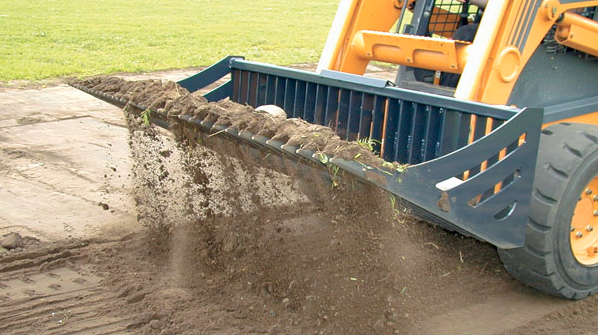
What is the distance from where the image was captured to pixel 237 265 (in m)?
4.25

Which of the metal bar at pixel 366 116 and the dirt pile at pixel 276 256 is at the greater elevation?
the metal bar at pixel 366 116

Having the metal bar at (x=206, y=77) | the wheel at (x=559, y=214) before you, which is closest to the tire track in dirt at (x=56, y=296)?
the metal bar at (x=206, y=77)

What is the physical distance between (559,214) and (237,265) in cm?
194

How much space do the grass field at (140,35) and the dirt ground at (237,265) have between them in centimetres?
581

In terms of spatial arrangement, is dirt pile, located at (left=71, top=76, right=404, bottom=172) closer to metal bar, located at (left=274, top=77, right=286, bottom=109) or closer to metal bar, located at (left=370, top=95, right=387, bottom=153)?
metal bar, located at (left=370, top=95, right=387, bottom=153)

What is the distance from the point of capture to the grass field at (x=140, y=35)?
1134 cm

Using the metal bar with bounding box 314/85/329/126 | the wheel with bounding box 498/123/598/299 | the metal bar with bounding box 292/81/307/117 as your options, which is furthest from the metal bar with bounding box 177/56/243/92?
the wheel with bounding box 498/123/598/299

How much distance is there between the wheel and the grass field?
810 cm

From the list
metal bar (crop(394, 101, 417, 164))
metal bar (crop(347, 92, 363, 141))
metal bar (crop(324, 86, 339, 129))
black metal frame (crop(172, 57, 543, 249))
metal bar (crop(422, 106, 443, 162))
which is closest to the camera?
black metal frame (crop(172, 57, 543, 249))

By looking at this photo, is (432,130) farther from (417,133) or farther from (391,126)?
(391,126)

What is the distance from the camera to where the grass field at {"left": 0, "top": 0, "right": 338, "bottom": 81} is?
11.3 meters

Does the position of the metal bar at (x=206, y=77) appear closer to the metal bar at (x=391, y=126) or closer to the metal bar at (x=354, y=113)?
the metal bar at (x=354, y=113)

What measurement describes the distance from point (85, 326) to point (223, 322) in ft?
2.38

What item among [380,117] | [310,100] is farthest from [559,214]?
[310,100]
